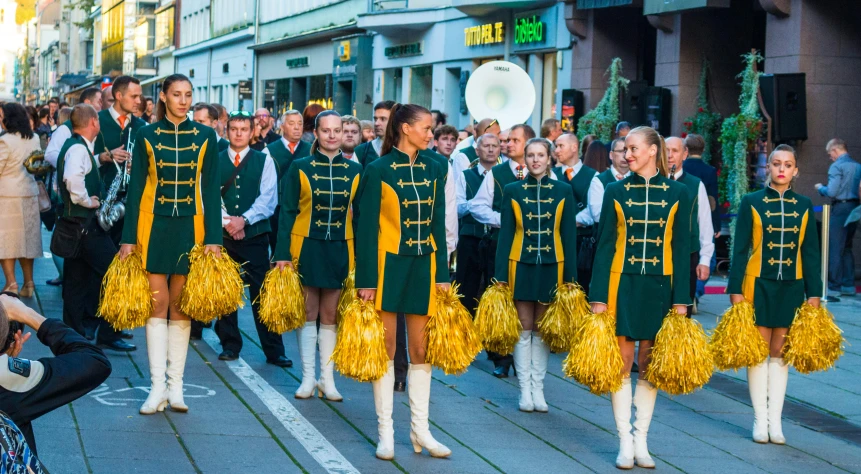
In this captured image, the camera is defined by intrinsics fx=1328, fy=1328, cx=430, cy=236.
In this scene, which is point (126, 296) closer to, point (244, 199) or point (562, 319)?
point (244, 199)

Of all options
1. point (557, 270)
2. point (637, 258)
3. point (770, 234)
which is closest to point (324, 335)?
point (557, 270)

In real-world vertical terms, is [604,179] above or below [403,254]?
above

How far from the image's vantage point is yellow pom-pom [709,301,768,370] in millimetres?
8008

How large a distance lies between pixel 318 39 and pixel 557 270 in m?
33.6

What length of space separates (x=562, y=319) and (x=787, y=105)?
9403 mm

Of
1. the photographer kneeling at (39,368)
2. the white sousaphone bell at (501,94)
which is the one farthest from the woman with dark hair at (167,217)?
the white sousaphone bell at (501,94)

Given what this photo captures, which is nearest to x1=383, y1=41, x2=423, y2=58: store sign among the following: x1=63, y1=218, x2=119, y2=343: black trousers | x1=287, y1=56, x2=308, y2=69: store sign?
x1=287, y1=56, x2=308, y2=69: store sign

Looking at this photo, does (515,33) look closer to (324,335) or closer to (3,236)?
(3,236)

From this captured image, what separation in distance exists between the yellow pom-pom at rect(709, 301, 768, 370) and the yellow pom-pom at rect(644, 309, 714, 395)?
2.28ft

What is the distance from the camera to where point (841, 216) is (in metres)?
16.5

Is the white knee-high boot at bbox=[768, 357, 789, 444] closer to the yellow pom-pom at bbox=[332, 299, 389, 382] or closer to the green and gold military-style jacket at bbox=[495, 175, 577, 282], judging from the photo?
the green and gold military-style jacket at bbox=[495, 175, 577, 282]

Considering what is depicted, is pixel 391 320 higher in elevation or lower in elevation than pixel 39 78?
lower

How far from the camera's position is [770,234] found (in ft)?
26.9

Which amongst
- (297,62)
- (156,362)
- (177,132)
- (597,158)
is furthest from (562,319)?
(297,62)
